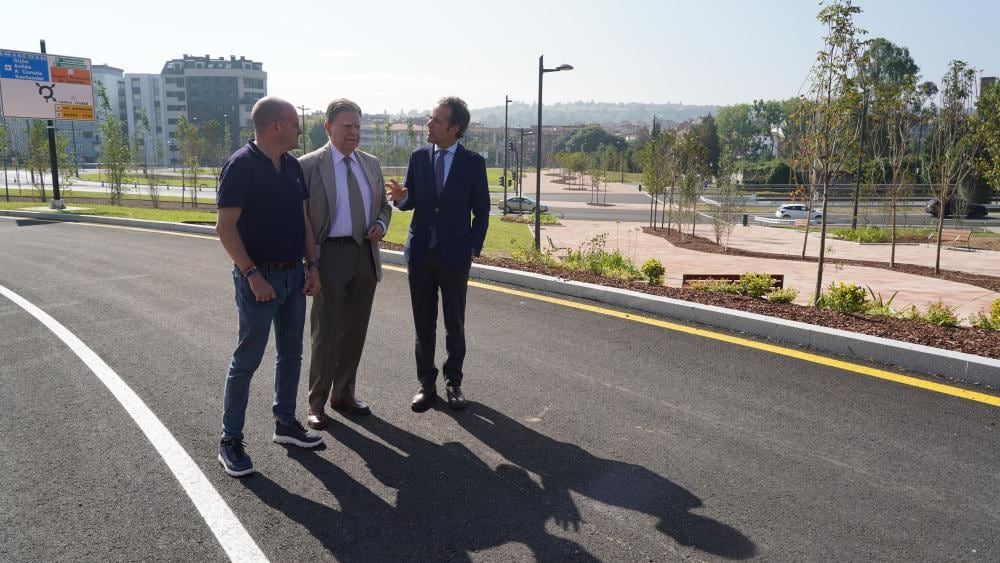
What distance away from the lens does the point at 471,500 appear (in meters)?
3.36

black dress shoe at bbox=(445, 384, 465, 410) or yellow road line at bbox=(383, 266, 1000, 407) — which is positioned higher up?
yellow road line at bbox=(383, 266, 1000, 407)

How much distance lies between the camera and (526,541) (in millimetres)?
2992

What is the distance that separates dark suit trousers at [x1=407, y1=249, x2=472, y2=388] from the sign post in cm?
2187

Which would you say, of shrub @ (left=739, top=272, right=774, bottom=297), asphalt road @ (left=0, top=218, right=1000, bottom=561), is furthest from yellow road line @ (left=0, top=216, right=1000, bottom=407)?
shrub @ (left=739, top=272, right=774, bottom=297)

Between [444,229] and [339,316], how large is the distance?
92 centimetres

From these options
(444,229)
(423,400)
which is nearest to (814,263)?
(444,229)

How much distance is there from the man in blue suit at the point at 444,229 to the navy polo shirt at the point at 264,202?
3.14 ft

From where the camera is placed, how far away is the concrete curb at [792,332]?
502 cm

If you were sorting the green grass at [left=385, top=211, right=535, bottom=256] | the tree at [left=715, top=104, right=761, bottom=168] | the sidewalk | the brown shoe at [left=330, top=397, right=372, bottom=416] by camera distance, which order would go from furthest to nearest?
the tree at [left=715, top=104, right=761, bottom=168] < the green grass at [left=385, top=211, right=535, bottom=256] < the sidewalk < the brown shoe at [left=330, top=397, right=372, bottom=416]

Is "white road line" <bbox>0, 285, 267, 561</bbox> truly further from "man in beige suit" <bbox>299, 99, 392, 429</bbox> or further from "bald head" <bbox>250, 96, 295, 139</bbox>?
"bald head" <bbox>250, 96, 295, 139</bbox>

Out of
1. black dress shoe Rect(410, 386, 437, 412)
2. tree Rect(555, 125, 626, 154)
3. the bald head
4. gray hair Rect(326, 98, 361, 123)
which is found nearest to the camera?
the bald head

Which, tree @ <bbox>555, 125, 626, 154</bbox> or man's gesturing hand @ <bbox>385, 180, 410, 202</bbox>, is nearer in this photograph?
man's gesturing hand @ <bbox>385, 180, 410, 202</bbox>

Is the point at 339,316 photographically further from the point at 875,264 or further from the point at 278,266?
the point at 875,264

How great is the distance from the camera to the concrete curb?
197 inches
